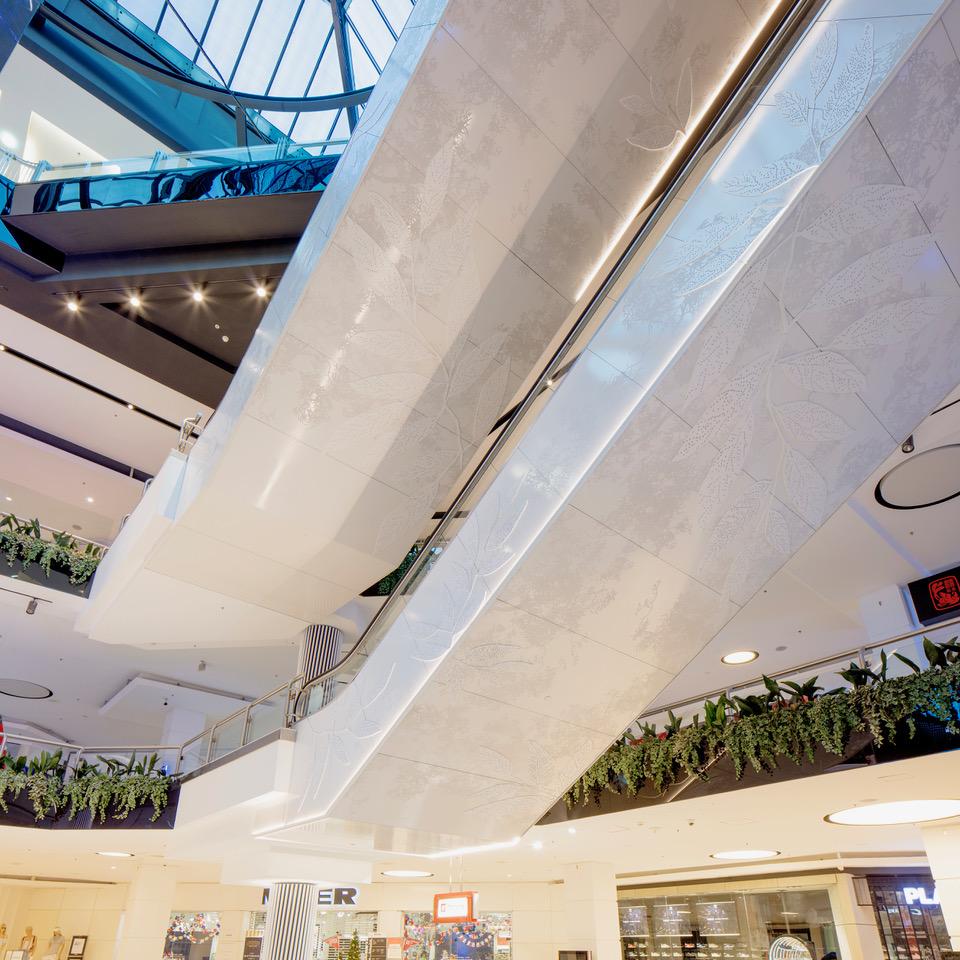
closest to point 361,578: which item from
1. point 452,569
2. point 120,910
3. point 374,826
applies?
point 374,826

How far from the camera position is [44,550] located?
12375mm

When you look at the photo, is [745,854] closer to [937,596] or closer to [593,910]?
[593,910]

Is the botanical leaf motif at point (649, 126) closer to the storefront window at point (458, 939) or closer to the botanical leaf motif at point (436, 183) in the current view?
the botanical leaf motif at point (436, 183)

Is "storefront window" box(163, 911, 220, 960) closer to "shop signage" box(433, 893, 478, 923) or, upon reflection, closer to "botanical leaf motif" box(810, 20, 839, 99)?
"shop signage" box(433, 893, 478, 923)

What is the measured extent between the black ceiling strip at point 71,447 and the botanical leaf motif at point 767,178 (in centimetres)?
1502

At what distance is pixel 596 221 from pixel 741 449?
10.7ft

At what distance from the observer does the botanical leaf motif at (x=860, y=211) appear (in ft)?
12.9

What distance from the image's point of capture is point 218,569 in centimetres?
1020

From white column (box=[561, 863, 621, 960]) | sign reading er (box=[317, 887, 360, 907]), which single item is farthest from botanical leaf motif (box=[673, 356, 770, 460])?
sign reading er (box=[317, 887, 360, 907])

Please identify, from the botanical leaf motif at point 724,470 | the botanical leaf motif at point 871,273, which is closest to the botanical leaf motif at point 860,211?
the botanical leaf motif at point 871,273

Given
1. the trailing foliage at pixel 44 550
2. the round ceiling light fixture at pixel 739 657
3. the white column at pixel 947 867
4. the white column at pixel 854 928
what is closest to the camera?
the white column at pixel 947 867

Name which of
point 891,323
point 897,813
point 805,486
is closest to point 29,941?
point 897,813

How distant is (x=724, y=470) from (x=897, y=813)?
20.7 ft

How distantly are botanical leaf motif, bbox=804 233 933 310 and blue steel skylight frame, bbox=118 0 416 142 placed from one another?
17.2m
